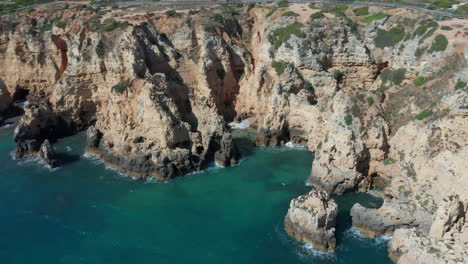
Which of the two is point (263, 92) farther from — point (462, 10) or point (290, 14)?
point (462, 10)

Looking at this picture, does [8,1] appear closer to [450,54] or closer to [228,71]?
[228,71]

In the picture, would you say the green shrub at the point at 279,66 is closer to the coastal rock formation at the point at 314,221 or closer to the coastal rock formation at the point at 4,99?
the coastal rock formation at the point at 314,221

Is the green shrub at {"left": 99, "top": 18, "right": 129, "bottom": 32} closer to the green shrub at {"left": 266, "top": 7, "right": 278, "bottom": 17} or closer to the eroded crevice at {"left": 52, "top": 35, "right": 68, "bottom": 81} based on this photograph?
the eroded crevice at {"left": 52, "top": 35, "right": 68, "bottom": 81}

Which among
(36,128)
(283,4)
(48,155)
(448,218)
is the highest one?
(283,4)

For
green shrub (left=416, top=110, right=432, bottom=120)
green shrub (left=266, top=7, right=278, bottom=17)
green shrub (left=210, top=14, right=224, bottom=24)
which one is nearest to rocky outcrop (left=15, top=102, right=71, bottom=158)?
green shrub (left=210, top=14, right=224, bottom=24)

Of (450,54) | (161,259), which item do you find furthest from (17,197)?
(450,54)

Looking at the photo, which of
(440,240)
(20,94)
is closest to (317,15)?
(440,240)
